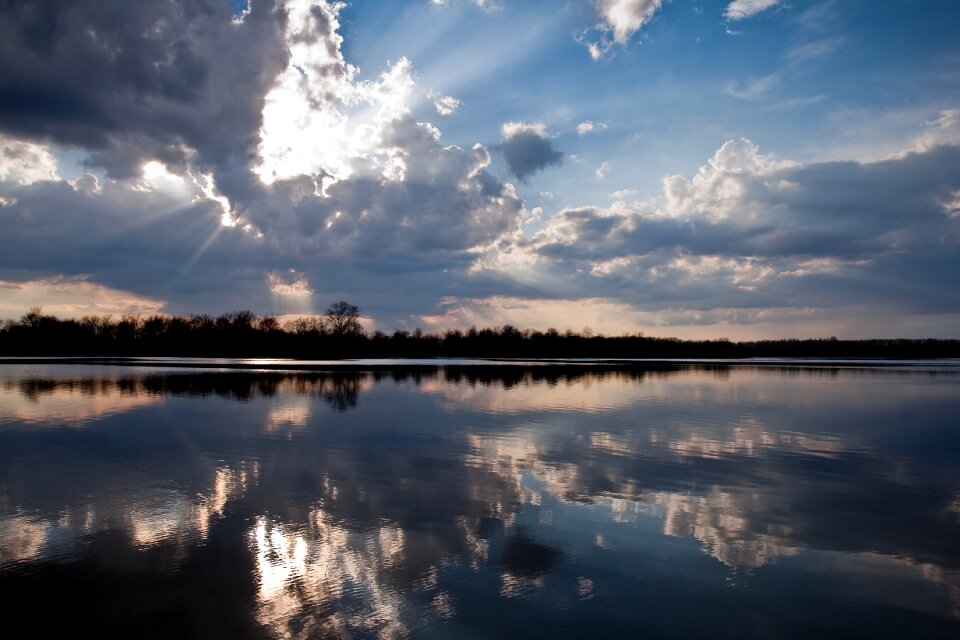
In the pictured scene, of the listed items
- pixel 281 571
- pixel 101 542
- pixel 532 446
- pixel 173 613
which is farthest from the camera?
pixel 532 446

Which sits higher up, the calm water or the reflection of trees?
the reflection of trees

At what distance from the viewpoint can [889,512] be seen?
37.0ft

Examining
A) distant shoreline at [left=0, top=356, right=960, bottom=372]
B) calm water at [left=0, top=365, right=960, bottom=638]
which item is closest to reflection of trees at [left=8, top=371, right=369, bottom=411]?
calm water at [left=0, top=365, right=960, bottom=638]

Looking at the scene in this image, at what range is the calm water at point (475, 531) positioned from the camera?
272 inches

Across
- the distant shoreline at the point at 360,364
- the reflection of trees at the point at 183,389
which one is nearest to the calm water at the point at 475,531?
the reflection of trees at the point at 183,389

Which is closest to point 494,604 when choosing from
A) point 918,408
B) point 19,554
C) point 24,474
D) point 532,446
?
point 19,554

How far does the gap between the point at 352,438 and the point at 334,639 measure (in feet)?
42.2

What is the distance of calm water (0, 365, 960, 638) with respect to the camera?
692cm

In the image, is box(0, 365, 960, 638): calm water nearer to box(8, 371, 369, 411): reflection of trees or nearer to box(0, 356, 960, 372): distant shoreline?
box(8, 371, 369, 411): reflection of trees

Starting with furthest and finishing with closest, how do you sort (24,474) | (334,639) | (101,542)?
1. (24,474)
2. (101,542)
3. (334,639)

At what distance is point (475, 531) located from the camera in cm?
994

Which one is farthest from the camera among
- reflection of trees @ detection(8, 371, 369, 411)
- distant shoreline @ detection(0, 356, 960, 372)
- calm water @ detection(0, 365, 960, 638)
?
distant shoreline @ detection(0, 356, 960, 372)

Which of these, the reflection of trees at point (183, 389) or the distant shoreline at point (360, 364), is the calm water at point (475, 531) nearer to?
the reflection of trees at point (183, 389)

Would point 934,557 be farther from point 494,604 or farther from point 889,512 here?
point 494,604
